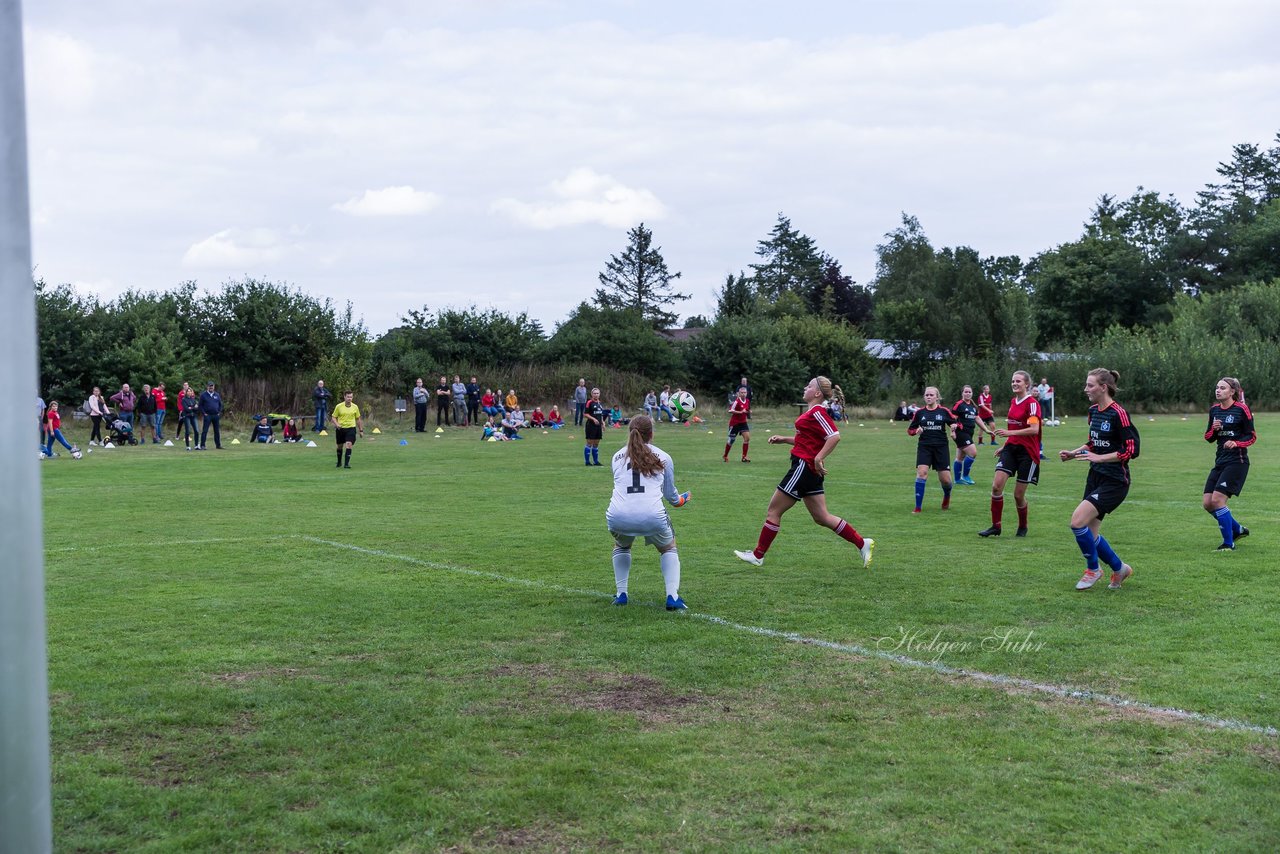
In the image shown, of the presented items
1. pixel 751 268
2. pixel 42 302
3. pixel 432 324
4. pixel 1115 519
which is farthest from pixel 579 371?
pixel 751 268

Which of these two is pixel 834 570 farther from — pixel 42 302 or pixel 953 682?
pixel 42 302

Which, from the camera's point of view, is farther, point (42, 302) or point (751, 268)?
point (751, 268)

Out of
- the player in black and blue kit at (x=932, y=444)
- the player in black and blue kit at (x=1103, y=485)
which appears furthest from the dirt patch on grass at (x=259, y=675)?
the player in black and blue kit at (x=932, y=444)

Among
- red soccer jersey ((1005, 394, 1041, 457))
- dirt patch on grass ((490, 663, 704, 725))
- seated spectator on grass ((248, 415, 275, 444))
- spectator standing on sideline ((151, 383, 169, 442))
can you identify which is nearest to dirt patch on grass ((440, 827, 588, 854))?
dirt patch on grass ((490, 663, 704, 725))

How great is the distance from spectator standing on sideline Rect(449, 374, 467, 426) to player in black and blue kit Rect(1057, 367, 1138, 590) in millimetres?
36857

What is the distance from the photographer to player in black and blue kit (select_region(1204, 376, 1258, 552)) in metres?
12.1

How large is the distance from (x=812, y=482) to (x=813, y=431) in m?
0.55

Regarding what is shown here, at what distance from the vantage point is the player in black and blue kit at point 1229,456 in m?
12.1

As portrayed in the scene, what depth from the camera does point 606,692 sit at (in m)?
6.83

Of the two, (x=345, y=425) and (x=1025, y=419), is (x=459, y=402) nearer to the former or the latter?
(x=345, y=425)

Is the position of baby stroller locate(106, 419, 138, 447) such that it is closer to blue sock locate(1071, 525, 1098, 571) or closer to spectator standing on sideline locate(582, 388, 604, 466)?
spectator standing on sideline locate(582, 388, 604, 466)

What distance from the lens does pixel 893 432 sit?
4072 centimetres

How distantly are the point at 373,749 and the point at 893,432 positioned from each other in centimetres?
3649

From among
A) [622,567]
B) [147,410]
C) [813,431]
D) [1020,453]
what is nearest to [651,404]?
[147,410]
